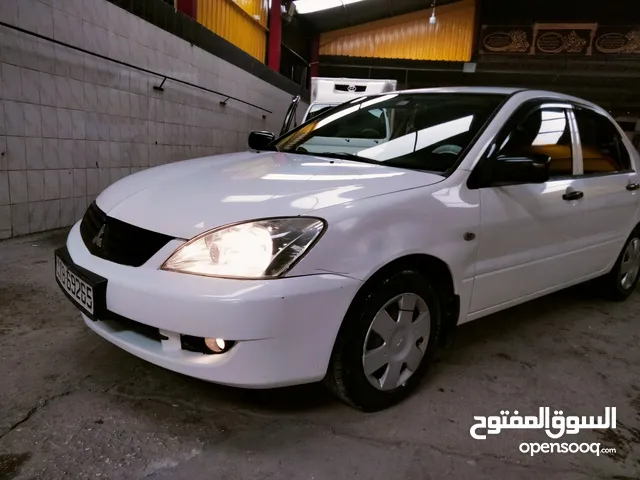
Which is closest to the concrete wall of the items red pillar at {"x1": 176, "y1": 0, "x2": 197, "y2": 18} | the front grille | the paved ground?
red pillar at {"x1": 176, "y1": 0, "x2": 197, "y2": 18}

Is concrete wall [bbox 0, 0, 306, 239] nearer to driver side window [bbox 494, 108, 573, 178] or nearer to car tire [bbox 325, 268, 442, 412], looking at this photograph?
car tire [bbox 325, 268, 442, 412]

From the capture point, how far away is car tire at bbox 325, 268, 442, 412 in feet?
5.69

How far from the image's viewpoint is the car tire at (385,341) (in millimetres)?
1734

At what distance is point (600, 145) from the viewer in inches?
121

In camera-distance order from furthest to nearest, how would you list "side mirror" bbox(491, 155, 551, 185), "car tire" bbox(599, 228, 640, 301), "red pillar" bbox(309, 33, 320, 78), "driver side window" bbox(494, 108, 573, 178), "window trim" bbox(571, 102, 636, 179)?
"red pillar" bbox(309, 33, 320, 78) → "car tire" bbox(599, 228, 640, 301) → "window trim" bbox(571, 102, 636, 179) → "driver side window" bbox(494, 108, 573, 178) → "side mirror" bbox(491, 155, 551, 185)

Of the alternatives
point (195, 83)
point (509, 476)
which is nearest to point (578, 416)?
point (509, 476)

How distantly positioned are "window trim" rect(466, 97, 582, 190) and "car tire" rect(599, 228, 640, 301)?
107cm

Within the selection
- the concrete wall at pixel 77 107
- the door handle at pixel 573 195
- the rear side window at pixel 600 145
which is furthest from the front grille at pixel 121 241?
the concrete wall at pixel 77 107

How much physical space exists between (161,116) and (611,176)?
5096 millimetres

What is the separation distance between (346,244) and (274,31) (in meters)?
10.7

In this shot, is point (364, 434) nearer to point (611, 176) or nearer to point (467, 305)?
point (467, 305)

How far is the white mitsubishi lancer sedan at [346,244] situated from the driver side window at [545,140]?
1 cm

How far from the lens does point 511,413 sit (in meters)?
2.00

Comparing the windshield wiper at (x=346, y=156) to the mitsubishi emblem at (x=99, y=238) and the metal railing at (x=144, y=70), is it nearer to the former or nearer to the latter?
the mitsubishi emblem at (x=99, y=238)
